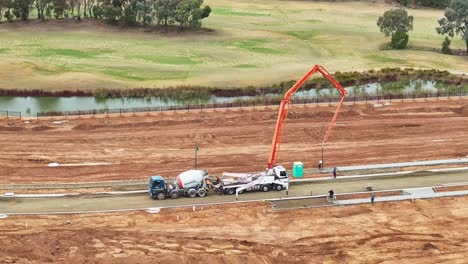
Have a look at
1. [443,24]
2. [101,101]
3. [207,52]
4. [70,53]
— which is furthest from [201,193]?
[443,24]

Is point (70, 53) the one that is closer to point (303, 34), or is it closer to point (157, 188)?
point (303, 34)

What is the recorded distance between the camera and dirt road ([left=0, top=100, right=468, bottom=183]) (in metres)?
46.6

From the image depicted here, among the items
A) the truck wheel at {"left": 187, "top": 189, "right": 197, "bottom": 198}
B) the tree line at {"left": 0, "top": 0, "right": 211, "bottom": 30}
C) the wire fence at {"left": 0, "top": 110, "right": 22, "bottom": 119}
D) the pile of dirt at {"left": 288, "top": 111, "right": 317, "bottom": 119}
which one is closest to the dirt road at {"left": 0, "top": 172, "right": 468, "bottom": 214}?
the truck wheel at {"left": 187, "top": 189, "right": 197, "bottom": 198}

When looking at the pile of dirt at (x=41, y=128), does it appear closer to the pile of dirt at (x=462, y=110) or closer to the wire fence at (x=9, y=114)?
the wire fence at (x=9, y=114)

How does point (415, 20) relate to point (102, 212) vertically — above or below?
above

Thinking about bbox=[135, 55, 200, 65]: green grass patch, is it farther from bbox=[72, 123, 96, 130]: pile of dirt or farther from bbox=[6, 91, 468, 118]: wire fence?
bbox=[72, 123, 96, 130]: pile of dirt

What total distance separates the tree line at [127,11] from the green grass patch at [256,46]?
953cm

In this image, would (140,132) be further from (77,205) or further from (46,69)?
(46,69)

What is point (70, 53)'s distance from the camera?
277ft

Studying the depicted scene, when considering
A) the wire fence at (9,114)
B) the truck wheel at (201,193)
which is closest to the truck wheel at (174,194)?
the truck wheel at (201,193)

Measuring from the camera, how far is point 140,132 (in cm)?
5350

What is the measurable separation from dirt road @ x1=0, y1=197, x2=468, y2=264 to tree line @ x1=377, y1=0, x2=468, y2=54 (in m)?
55.3

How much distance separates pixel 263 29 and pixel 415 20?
3188cm

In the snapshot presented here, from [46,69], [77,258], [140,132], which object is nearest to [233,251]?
[77,258]
